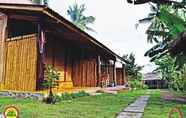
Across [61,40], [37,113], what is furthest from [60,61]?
[37,113]

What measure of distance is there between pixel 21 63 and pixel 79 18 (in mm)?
44044

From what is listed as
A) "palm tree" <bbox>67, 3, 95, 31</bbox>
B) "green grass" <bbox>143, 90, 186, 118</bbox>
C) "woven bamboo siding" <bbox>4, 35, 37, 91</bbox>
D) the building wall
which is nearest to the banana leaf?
"green grass" <bbox>143, 90, 186, 118</bbox>

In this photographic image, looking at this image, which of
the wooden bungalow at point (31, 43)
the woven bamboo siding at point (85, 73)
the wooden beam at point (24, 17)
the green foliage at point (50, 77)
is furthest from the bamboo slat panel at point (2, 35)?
the woven bamboo siding at point (85, 73)

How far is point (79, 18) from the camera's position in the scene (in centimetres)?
5859

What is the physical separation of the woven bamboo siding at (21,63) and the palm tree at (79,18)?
1581 inches

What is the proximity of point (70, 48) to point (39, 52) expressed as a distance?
7240 millimetres

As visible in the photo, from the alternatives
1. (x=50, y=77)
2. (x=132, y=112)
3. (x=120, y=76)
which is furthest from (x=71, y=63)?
(x=120, y=76)

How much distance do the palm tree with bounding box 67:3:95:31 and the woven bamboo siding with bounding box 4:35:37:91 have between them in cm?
4016

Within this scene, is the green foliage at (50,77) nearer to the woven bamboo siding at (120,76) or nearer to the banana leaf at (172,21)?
the banana leaf at (172,21)

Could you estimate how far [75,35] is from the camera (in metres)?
19.0

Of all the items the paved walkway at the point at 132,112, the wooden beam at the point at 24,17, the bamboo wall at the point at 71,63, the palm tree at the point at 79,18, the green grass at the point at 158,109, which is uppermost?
the palm tree at the point at 79,18

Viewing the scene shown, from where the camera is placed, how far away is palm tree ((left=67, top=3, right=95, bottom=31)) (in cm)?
5721

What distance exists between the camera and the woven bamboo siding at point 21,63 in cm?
1477

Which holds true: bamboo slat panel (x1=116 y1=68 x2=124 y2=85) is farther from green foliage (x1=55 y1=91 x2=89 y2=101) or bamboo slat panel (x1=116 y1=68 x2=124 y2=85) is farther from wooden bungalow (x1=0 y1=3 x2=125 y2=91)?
green foliage (x1=55 y1=91 x2=89 y2=101)
